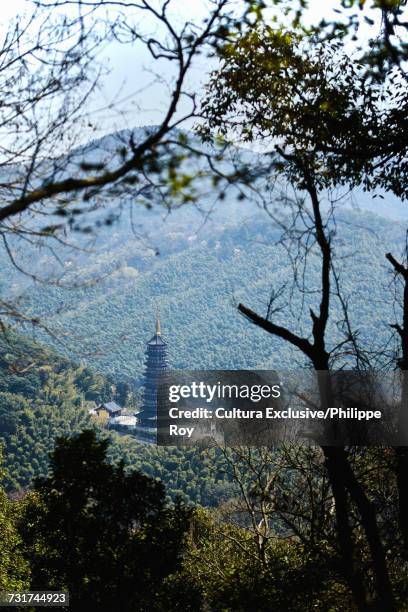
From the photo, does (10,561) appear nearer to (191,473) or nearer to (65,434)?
(191,473)

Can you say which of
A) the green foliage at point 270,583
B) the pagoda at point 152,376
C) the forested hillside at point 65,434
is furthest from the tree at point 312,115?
the pagoda at point 152,376

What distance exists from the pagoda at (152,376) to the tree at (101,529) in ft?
163

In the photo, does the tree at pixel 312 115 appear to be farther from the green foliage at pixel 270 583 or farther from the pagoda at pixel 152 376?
the pagoda at pixel 152 376

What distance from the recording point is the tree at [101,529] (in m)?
5.18

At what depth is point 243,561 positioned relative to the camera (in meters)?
8.63

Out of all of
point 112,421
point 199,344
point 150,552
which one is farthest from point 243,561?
point 199,344

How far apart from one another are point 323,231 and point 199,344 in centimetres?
7719

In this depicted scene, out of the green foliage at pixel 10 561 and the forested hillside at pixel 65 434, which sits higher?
the forested hillside at pixel 65 434

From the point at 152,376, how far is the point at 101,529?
172 feet

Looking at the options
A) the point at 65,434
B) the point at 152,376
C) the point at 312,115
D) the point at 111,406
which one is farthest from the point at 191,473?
the point at 312,115

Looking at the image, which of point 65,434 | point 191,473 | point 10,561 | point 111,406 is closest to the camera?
point 10,561

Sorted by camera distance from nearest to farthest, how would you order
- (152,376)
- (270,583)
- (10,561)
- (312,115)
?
(312,115) < (270,583) < (10,561) < (152,376)

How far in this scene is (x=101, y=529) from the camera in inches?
205

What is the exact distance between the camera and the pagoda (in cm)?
5562
